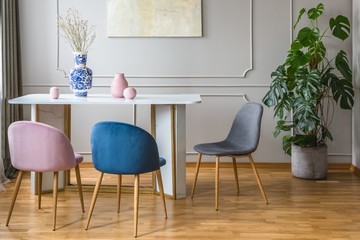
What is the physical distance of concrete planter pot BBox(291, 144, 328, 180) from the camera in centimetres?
537

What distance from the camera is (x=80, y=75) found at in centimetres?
464

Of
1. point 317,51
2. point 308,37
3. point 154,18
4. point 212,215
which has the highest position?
point 154,18

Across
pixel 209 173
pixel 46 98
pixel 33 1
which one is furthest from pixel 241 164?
pixel 33 1

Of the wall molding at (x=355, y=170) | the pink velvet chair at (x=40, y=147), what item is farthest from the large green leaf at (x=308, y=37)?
the pink velvet chair at (x=40, y=147)

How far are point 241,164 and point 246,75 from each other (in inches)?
35.8

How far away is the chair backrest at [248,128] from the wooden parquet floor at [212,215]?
1.42ft

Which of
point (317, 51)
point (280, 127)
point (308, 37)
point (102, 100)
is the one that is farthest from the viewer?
point (280, 127)

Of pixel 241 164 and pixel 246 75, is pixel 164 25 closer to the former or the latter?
pixel 246 75

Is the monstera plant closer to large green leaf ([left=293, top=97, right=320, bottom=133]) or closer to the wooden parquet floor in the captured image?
large green leaf ([left=293, top=97, right=320, bottom=133])

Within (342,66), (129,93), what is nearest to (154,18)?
(129,93)

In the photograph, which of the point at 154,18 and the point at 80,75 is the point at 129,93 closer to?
the point at 80,75

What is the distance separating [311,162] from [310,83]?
2.51 feet

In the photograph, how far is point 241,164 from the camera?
5.92m

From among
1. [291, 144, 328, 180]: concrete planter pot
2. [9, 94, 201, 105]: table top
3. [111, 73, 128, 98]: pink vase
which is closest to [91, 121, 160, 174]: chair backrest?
[9, 94, 201, 105]: table top
